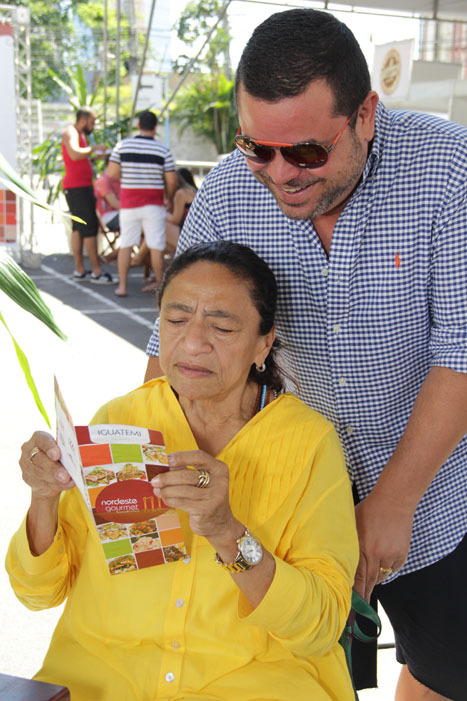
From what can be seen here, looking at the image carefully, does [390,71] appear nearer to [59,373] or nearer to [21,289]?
[59,373]

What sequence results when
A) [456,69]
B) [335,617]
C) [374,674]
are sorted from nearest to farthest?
[335,617], [374,674], [456,69]

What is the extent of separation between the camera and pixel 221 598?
178 cm

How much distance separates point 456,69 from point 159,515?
13766mm

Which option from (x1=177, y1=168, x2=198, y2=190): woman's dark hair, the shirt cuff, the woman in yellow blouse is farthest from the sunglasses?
(x1=177, y1=168, x2=198, y2=190): woman's dark hair

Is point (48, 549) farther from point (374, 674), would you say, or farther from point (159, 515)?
point (374, 674)

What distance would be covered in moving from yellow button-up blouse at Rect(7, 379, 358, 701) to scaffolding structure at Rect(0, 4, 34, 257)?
9.80 m

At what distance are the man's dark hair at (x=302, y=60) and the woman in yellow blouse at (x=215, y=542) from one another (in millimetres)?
466

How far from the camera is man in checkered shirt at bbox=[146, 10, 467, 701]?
1.71m

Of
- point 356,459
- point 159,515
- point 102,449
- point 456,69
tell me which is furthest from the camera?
→ point 456,69

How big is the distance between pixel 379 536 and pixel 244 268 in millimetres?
724

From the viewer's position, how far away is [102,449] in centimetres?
148

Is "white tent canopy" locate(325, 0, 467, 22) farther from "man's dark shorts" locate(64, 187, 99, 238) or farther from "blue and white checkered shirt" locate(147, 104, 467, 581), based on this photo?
"blue and white checkered shirt" locate(147, 104, 467, 581)

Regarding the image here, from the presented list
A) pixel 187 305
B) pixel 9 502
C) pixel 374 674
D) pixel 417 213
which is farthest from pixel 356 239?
pixel 9 502

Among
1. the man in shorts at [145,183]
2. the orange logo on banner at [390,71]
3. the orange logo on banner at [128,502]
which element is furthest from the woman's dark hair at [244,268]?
the orange logo on banner at [390,71]
